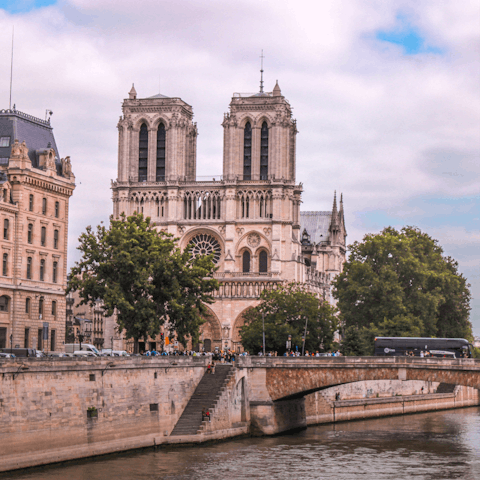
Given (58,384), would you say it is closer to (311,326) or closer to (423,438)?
(423,438)

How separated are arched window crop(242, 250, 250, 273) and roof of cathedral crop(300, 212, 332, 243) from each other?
3852 cm

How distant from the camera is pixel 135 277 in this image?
7444 centimetres

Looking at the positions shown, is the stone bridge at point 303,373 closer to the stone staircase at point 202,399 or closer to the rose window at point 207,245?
the stone staircase at point 202,399

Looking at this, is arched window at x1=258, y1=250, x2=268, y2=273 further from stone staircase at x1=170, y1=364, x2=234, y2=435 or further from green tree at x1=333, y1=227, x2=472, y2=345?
stone staircase at x1=170, y1=364, x2=234, y2=435

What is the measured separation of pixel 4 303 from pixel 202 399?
60.3 ft

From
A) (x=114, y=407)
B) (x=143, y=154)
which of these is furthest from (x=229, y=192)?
(x=114, y=407)

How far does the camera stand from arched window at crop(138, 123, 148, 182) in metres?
141

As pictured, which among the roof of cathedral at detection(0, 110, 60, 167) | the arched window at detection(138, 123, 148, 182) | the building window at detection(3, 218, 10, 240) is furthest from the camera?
the arched window at detection(138, 123, 148, 182)

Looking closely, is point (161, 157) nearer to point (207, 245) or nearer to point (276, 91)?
point (207, 245)

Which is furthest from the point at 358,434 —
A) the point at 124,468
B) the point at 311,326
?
the point at 311,326

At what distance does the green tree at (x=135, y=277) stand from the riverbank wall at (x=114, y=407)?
1148 centimetres

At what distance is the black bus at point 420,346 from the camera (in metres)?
84.4

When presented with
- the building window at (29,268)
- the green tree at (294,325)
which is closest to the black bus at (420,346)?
the green tree at (294,325)

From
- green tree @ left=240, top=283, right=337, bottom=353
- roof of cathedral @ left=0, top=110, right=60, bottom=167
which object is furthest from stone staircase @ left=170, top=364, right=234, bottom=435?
green tree @ left=240, top=283, right=337, bottom=353
